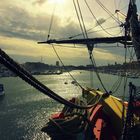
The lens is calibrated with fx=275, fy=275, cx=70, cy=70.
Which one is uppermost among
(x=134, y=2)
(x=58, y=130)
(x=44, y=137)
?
(x=134, y=2)

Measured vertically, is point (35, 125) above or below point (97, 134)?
below

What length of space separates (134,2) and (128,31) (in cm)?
291

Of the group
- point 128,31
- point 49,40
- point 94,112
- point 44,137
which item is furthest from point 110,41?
point 44,137

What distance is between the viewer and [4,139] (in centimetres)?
4584

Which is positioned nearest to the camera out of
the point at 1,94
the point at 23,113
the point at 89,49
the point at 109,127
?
the point at 109,127

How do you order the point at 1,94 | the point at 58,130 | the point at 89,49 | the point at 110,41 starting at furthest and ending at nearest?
the point at 1,94 → the point at 110,41 → the point at 89,49 → the point at 58,130

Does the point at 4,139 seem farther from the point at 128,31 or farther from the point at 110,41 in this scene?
the point at 128,31

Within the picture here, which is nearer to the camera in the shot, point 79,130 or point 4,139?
point 79,130

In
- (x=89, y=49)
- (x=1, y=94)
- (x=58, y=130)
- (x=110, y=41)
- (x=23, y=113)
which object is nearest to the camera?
(x=58, y=130)

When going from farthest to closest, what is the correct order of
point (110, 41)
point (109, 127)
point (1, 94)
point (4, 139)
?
point (1, 94), point (4, 139), point (110, 41), point (109, 127)

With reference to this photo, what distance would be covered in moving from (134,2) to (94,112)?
30.7 ft

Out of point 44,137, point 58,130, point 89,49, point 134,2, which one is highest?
point 134,2

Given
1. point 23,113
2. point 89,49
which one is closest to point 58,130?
point 89,49

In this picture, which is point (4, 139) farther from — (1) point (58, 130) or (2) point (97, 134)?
(2) point (97, 134)
